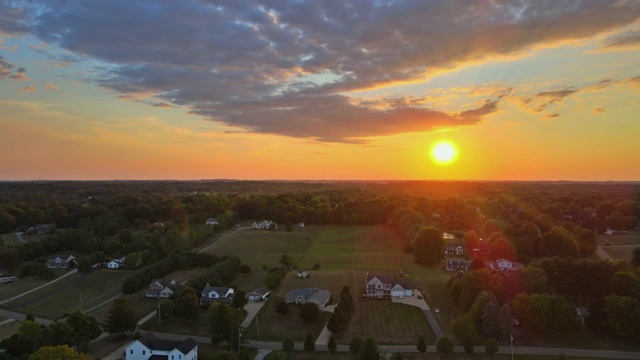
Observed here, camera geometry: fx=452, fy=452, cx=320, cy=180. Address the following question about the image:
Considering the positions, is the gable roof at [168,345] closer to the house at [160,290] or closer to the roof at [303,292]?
the roof at [303,292]

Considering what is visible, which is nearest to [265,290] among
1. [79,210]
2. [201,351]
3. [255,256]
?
[201,351]

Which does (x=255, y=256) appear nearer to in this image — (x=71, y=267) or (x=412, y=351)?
(x=71, y=267)

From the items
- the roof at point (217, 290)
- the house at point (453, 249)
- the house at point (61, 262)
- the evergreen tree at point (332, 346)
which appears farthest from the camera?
the house at point (453, 249)

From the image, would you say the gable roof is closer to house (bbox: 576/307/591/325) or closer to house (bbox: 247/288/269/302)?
house (bbox: 247/288/269/302)

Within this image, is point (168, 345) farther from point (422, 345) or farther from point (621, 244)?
point (621, 244)

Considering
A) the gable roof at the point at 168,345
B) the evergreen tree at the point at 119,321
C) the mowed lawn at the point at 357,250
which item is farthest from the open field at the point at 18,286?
the mowed lawn at the point at 357,250

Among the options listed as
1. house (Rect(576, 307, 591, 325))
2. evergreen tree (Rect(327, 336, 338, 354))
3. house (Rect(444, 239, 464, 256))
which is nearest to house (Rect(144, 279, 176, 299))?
evergreen tree (Rect(327, 336, 338, 354))
